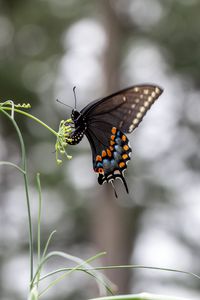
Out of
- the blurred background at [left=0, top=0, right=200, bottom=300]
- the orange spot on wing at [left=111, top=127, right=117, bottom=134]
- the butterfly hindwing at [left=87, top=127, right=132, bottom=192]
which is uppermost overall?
the blurred background at [left=0, top=0, right=200, bottom=300]

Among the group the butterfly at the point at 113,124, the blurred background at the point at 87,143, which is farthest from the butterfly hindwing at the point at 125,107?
the blurred background at the point at 87,143

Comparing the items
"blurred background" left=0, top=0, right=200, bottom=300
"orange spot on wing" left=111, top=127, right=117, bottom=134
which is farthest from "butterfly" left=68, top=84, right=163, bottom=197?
"blurred background" left=0, top=0, right=200, bottom=300

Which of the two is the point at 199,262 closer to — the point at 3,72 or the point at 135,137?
the point at 135,137

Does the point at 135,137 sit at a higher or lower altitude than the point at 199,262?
higher

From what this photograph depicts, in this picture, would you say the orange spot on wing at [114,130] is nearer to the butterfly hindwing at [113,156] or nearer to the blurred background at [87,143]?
the butterfly hindwing at [113,156]

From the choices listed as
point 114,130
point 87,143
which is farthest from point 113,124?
point 87,143

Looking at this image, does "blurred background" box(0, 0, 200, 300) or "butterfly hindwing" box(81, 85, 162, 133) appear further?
"blurred background" box(0, 0, 200, 300)

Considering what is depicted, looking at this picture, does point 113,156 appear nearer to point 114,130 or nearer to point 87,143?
point 114,130

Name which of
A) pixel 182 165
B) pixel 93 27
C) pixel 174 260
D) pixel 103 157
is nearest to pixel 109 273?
pixel 174 260

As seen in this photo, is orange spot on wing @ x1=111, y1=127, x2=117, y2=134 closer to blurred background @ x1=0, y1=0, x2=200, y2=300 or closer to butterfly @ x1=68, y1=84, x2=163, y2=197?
butterfly @ x1=68, y1=84, x2=163, y2=197
